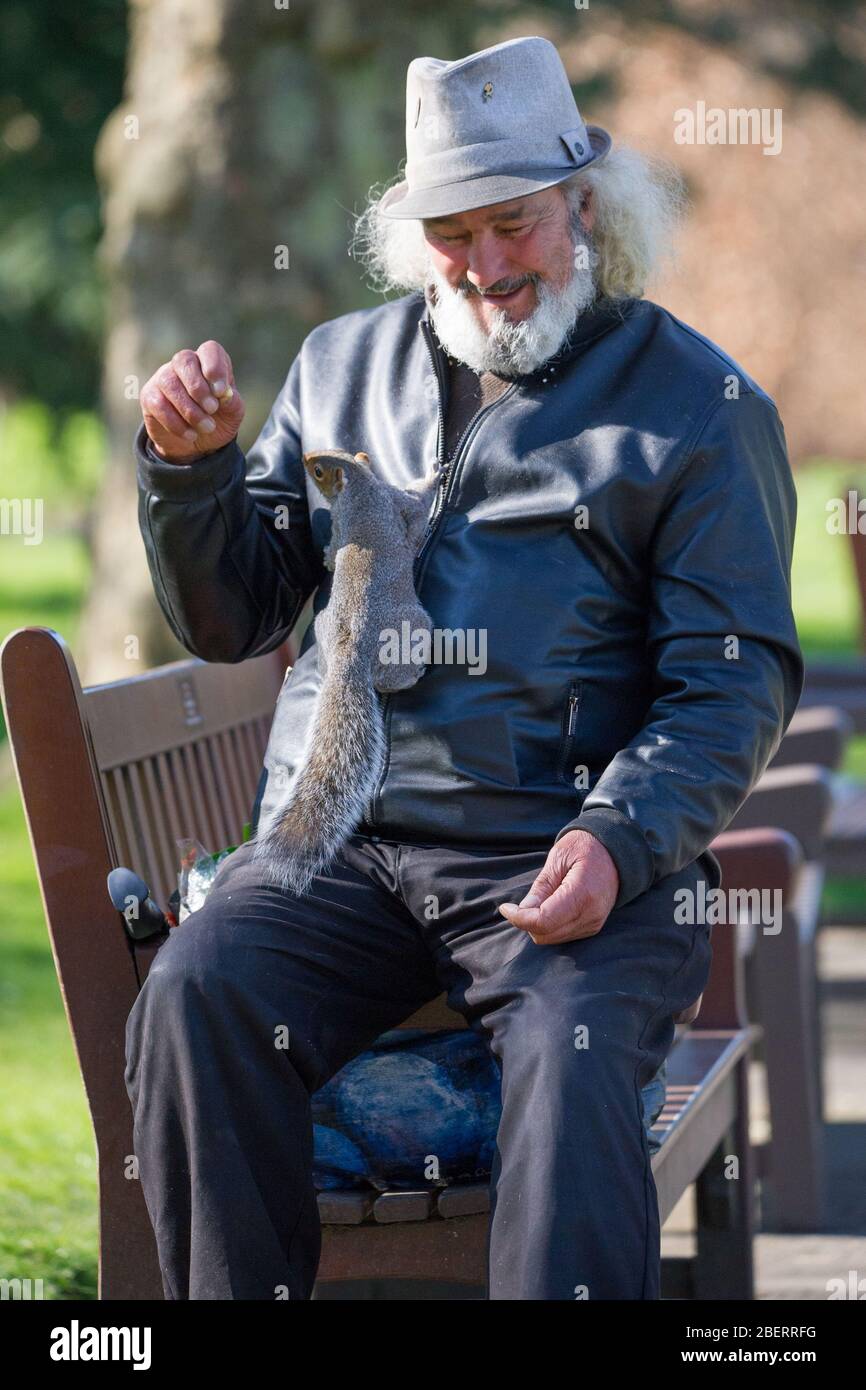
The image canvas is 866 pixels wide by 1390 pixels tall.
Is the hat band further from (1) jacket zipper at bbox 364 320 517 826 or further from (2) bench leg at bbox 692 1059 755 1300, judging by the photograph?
(2) bench leg at bbox 692 1059 755 1300

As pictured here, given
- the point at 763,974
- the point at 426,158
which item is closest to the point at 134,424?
the point at 763,974

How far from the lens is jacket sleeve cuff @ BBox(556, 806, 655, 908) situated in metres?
2.45

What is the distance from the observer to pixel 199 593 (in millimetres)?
2930

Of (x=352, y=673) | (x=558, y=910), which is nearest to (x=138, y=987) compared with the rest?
(x=352, y=673)

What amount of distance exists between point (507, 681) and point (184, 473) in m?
0.60

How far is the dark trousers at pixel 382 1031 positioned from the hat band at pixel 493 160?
1.10m

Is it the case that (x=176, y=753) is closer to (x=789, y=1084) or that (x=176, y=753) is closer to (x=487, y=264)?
(x=487, y=264)

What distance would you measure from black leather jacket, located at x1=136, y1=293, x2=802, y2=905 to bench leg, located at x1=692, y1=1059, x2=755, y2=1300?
806 millimetres

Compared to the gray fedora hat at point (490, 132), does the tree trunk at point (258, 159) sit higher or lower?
higher

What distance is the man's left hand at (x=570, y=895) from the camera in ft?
7.91

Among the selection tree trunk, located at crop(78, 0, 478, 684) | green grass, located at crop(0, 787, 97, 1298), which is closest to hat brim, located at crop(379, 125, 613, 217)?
green grass, located at crop(0, 787, 97, 1298)

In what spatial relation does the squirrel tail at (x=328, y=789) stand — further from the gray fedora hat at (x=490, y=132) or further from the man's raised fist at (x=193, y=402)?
the gray fedora hat at (x=490, y=132)

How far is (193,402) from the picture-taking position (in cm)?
271

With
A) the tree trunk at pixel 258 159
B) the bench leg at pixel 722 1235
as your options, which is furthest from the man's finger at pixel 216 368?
the tree trunk at pixel 258 159
